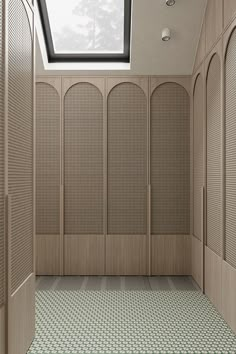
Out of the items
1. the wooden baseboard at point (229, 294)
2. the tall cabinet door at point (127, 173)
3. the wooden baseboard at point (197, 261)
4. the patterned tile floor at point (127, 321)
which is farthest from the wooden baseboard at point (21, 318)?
the tall cabinet door at point (127, 173)

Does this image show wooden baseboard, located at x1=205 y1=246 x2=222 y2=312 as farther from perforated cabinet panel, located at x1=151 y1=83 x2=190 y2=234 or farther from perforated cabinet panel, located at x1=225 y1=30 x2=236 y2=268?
perforated cabinet panel, located at x1=151 y1=83 x2=190 y2=234

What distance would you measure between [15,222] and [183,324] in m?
1.69

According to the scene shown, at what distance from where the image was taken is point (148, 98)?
5496mm

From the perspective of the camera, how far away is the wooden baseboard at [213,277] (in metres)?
3.92

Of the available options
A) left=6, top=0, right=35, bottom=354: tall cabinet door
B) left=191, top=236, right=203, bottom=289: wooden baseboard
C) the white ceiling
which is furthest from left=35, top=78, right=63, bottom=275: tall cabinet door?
left=6, top=0, right=35, bottom=354: tall cabinet door

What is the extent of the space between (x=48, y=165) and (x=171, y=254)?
1847 millimetres

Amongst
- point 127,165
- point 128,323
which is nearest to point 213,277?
point 128,323

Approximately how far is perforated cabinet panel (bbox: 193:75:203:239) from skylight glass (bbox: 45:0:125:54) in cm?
111

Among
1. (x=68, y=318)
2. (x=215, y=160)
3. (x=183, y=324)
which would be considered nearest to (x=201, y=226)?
(x=215, y=160)

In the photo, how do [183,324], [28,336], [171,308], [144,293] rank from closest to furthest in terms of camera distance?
[28,336]
[183,324]
[171,308]
[144,293]

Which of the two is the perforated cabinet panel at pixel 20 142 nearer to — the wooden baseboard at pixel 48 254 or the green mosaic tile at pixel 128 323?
the green mosaic tile at pixel 128 323

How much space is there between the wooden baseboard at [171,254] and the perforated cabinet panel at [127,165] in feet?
0.95

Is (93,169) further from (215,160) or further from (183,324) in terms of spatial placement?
(183,324)

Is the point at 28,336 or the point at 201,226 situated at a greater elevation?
the point at 201,226
